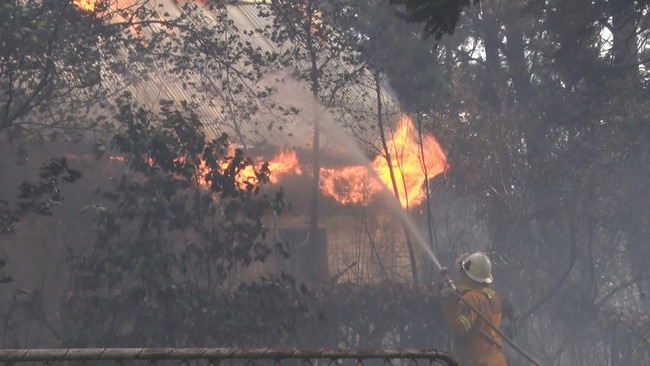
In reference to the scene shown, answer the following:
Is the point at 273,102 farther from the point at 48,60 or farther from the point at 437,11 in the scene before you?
the point at 437,11

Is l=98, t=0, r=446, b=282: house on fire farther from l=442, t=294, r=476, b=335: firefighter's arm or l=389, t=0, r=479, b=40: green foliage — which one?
l=389, t=0, r=479, b=40: green foliage

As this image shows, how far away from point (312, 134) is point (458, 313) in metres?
7.30

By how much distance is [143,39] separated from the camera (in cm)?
1384

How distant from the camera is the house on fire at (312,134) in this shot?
15.1 metres

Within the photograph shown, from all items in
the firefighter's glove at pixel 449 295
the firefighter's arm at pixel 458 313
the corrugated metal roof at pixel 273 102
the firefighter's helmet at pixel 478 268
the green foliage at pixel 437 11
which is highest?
the corrugated metal roof at pixel 273 102

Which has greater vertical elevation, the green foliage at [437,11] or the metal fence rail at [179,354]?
the green foliage at [437,11]

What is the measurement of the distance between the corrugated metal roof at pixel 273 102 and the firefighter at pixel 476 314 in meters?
5.48

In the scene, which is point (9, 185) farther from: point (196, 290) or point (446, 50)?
point (446, 50)

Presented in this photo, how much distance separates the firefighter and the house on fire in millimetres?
4787

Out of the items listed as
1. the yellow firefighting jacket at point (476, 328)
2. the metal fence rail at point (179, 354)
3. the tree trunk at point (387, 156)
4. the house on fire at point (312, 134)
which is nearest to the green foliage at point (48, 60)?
the house on fire at point (312, 134)

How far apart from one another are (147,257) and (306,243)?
6.32 meters

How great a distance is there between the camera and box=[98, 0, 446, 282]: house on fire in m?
15.1

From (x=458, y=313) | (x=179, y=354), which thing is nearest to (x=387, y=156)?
(x=458, y=313)

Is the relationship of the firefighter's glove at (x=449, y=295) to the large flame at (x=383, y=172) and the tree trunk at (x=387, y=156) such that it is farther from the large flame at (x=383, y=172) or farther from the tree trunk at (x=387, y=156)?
the large flame at (x=383, y=172)
